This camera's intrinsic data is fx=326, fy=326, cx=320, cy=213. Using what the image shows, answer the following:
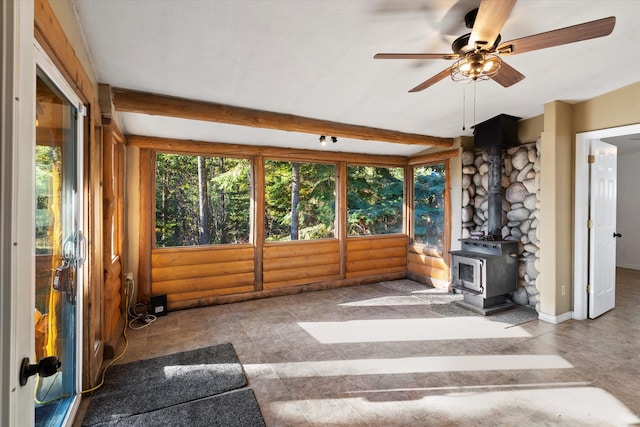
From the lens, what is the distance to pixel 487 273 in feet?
A: 13.8

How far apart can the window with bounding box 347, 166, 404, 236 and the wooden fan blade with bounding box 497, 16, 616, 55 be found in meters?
3.85

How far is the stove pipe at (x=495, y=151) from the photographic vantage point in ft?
14.6

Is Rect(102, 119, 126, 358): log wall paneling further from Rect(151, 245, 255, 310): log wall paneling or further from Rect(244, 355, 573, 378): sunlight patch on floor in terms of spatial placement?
Rect(244, 355, 573, 378): sunlight patch on floor

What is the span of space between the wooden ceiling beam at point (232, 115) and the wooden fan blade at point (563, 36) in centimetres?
234

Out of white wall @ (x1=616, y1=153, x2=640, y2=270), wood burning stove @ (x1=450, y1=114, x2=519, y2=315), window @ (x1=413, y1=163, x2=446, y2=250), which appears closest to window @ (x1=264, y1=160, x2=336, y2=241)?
window @ (x1=413, y1=163, x2=446, y2=250)

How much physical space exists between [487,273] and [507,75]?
8.53ft

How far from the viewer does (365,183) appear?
6090mm

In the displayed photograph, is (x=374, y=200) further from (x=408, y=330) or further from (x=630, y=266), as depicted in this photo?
(x=630, y=266)

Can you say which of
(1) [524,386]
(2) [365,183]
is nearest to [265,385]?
(1) [524,386]

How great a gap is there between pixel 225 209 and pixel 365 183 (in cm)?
262

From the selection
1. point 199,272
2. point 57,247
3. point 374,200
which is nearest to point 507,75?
point 57,247

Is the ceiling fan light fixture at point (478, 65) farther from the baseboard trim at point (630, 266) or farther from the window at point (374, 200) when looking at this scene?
the baseboard trim at point (630, 266)

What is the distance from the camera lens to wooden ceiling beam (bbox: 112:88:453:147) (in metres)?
3.10

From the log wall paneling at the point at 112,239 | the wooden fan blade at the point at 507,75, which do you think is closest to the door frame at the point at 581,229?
the wooden fan blade at the point at 507,75
